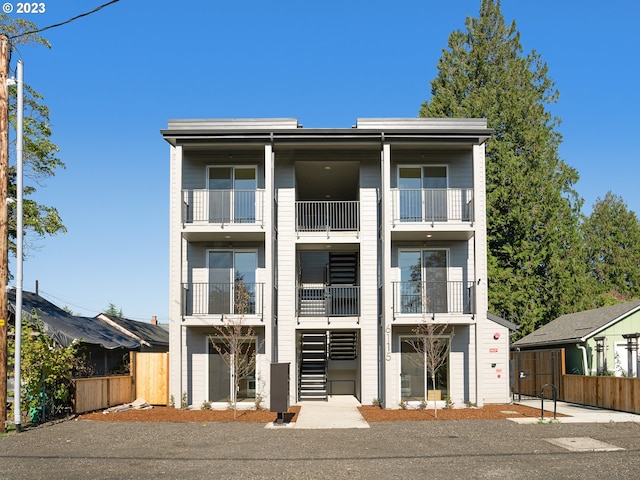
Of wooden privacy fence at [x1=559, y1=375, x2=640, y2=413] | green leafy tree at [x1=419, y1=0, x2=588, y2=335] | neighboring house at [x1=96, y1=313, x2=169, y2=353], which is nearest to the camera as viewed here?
wooden privacy fence at [x1=559, y1=375, x2=640, y2=413]

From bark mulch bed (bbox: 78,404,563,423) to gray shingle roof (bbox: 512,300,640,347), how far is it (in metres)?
5.14

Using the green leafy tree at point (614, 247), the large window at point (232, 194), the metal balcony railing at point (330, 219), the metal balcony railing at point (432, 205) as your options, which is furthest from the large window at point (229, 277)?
the green leafy tree at point (614, 247)

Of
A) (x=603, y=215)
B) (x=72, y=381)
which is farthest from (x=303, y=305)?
(x=603, y=215)

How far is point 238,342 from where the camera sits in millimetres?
21562

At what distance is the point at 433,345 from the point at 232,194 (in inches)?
306

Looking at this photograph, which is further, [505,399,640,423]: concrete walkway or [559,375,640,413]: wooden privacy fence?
[559,375,640,413]: wooden privacy fence

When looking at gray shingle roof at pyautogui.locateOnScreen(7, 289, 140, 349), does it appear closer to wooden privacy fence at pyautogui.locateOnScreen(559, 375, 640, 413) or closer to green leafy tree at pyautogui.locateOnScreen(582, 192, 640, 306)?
wooden privacy fence at pyautogui.locateOnScreen(559, 375, 640, 413)

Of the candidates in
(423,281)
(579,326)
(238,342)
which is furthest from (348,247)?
(579,326)

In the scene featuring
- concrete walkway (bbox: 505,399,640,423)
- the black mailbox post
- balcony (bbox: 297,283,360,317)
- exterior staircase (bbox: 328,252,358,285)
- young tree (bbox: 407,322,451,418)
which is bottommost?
concrete walkway (bbox: 505,399,640,423)

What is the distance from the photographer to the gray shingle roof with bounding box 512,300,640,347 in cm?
2466

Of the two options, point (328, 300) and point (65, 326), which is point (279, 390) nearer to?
point (328, 300)

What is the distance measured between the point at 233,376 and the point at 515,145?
77.8 ft

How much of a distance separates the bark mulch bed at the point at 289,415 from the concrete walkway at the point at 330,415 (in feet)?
1.00

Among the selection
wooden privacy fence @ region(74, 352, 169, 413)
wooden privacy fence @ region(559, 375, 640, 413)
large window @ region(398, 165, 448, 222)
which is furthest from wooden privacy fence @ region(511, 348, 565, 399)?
wooden privacy fence @ region(74, 352, 169, 413)
